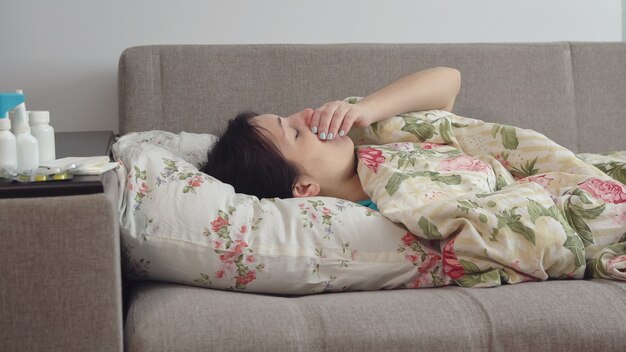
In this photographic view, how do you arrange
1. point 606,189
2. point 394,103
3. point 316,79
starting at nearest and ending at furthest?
point 606,189
point 394,103
point 316,79

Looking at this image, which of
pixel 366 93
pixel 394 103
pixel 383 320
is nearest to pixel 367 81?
pixel 366 93

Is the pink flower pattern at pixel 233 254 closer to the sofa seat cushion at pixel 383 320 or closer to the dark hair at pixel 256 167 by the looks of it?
the sofa seat cushion at pixel 383 320

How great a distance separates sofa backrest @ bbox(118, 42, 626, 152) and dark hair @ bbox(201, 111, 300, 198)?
41cm

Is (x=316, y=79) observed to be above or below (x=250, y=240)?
above

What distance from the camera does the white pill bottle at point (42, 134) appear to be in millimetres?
1341

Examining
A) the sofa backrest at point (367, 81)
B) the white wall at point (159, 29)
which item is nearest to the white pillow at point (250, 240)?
the sofa backrest at point (367, 81)

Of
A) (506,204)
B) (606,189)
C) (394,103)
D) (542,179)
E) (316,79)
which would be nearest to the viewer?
(506,204)

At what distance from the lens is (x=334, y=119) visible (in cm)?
177

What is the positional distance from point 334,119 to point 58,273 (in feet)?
2.56

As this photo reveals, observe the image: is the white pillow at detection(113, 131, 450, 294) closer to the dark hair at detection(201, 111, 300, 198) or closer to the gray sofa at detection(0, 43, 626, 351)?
the gray sofa at detection(0, 43, 626, 351)

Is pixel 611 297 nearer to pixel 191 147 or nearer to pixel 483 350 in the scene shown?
pixel 483 350

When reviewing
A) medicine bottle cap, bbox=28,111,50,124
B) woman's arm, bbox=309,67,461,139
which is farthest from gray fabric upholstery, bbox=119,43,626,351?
medicine bottle cap, bbox=28,111,50,124

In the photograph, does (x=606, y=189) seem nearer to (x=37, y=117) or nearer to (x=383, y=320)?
(x=383, y=320)

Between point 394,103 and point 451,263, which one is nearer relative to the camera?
point 451,263
